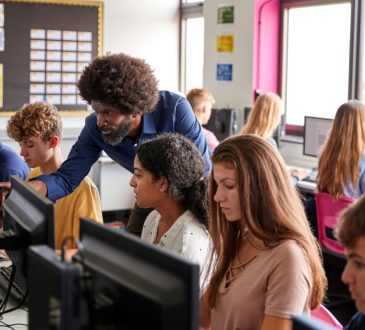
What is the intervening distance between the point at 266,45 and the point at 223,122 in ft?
2.28

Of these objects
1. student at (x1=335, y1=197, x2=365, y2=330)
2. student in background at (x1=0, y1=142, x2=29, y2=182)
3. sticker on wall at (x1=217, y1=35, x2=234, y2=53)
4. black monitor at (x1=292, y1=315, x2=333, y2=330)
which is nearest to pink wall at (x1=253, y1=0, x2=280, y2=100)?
sticker on wall at (x1=217, y1=35, x2=234, y2=53)

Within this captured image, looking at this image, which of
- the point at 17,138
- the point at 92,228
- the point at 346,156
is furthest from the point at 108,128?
the point at 346,156

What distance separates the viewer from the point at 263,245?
173 cm

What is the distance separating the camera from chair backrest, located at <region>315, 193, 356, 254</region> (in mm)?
3693

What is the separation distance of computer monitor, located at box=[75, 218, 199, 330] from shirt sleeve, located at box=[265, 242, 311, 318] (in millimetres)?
573

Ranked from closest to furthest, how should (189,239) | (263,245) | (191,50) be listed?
(263,245)
(189,239)
(191,50)

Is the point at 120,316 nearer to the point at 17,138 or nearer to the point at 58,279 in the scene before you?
the point at 58,279

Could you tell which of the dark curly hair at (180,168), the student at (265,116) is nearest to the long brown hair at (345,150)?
the student at (265,116)

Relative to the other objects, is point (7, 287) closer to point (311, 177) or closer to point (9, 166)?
point (9, 166)

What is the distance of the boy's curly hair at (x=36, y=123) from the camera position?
2.76 meters

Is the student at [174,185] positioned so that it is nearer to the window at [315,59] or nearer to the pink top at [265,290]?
the pink top at [265,290]

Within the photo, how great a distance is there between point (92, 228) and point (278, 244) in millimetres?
622

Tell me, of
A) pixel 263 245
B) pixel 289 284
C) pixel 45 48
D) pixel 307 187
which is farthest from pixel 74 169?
pixel 45 48

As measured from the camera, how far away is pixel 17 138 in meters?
2.81
